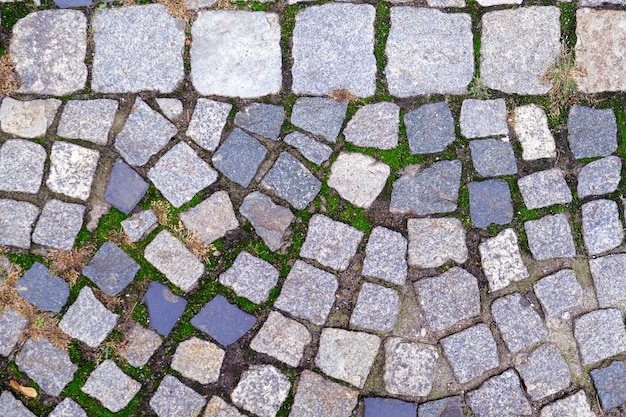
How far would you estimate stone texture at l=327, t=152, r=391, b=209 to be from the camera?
11.2ft

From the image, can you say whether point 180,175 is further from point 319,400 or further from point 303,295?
point 319,400

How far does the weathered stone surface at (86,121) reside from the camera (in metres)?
3.36

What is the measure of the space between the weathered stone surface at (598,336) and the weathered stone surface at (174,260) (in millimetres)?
2303

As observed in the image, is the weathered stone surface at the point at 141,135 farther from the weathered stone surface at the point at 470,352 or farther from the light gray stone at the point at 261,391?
the weathered stone surface at the point at 470,352

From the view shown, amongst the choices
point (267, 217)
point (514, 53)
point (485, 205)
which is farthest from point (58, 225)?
point (514, 53)

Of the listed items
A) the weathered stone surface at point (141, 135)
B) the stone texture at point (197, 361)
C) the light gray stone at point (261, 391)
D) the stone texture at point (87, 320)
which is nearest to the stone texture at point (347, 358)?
the light gray stone at point (261, 391)

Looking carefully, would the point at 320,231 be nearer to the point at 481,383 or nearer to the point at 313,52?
the point at 313,52

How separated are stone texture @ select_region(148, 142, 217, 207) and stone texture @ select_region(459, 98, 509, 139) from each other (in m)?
1.54

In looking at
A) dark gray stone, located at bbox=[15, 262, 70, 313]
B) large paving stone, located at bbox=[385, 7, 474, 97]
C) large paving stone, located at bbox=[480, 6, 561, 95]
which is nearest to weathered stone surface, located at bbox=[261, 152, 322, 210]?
large paving stone, located at bbox=[385, 7, 474, 97]

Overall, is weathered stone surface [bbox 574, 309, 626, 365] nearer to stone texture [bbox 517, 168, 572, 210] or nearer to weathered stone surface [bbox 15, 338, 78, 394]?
stone texture [bbox 517, 168, 572, 210]

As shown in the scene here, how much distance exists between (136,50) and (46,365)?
1.89m

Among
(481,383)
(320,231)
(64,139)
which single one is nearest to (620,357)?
(481,383)

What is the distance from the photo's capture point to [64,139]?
336 centimetres

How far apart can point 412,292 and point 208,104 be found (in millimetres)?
1641
